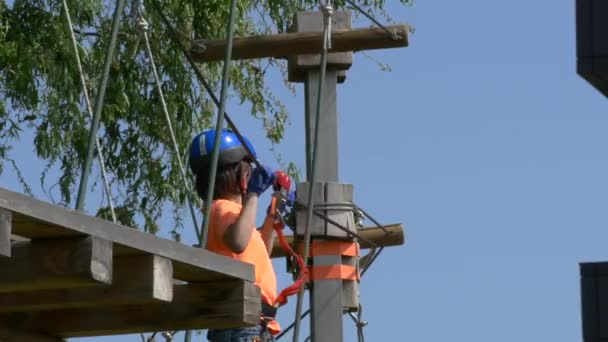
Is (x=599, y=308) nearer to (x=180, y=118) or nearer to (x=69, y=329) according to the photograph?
(x=69, y=329)

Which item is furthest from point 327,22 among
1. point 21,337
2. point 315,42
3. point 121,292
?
point 121,292

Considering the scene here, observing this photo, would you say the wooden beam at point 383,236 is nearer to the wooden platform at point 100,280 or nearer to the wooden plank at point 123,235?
the wooden platform at point 100,280

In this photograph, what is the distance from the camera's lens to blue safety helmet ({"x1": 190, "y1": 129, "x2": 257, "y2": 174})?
7.75 m

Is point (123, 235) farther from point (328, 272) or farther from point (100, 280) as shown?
point (328, 272)

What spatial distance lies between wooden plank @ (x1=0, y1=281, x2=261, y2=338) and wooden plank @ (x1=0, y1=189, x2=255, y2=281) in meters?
0.06

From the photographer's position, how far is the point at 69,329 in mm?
7109

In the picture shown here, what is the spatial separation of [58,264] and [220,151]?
1.77m

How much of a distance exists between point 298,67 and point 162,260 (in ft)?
12.2

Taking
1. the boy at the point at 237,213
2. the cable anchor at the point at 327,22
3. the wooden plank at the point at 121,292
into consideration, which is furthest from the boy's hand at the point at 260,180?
the cable anchor at the point at 327,22

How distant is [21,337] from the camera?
23.1ft

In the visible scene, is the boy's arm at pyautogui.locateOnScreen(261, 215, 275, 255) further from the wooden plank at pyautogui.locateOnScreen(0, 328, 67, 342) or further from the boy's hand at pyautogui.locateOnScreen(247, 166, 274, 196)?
the wooden plank at pyautogui.locateOnScreen(0, 328, 67, 342)

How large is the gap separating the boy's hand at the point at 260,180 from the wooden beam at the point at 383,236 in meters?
2.43

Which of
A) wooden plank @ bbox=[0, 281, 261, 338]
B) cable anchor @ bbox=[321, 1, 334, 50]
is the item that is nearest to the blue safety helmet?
wooden plank @ bbox=[0, 281, 261, 338]

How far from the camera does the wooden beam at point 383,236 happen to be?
10.2 metres
